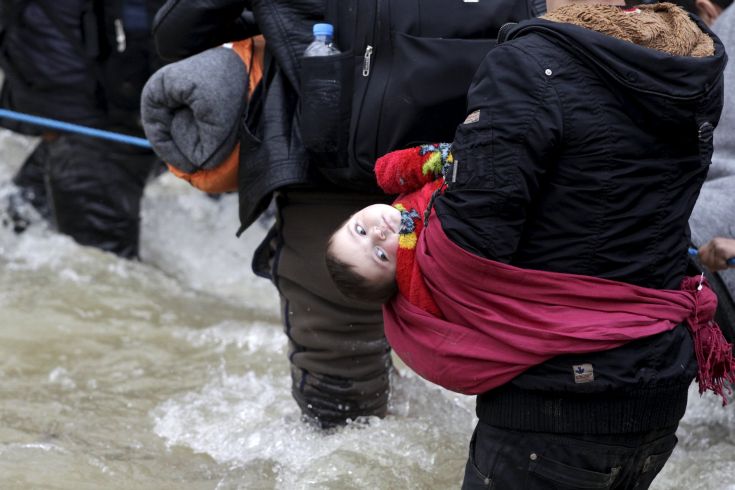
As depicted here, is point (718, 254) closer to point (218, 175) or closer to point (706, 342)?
point (706, 342)

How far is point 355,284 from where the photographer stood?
2.10 meters

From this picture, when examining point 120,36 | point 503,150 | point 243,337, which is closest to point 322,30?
point 503,150

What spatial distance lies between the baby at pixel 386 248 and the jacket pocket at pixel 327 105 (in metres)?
0.59

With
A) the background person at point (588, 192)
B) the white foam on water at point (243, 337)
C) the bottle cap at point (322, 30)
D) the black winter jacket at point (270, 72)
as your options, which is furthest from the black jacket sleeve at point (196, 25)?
the white foam on water at point (243, 337)

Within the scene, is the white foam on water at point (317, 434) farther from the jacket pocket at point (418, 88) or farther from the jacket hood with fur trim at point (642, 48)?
the jacket hood with fur trim at point (642, 48)

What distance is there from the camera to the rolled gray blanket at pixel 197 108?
290cm

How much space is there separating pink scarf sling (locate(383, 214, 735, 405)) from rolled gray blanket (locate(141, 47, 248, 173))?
1100 mm

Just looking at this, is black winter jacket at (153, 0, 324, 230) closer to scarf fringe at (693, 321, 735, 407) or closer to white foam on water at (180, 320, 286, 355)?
scarf fringe at (693, 321, 735, 407)

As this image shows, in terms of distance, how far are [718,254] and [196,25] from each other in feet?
4.97

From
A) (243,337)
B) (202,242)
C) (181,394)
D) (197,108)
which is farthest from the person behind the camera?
(202,242)

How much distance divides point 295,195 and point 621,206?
133 cm

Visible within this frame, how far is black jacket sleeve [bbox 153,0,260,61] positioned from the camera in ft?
9.47

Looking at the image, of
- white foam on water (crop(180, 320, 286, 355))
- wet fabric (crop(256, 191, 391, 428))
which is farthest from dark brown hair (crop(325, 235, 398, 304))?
white foam on water (crop(180, 320, 286, 355))

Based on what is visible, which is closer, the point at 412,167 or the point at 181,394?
the point at 412,167
